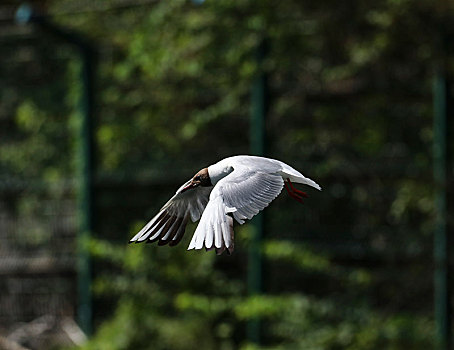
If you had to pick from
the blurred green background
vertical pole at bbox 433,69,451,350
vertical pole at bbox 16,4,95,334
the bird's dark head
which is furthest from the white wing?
vertical pole at bbox 16,4,95,334

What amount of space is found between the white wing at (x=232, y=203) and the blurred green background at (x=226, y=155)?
3425 mm

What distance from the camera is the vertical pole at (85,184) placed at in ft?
21.7

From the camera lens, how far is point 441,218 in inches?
216

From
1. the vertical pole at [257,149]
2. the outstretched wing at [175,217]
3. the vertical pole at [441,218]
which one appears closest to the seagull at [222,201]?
the outstretched wing at [175,217]

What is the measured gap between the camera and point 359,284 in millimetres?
5801

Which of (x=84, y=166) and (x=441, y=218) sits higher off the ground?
(x=84, y=166)

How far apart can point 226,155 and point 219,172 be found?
3.65m

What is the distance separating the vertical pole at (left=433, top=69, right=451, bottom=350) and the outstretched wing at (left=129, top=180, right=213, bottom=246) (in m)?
2.94

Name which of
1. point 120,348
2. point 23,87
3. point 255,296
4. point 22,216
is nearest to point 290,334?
point 255,296

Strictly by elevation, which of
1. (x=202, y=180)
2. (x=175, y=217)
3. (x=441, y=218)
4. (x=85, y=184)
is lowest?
(x=441, y=218)

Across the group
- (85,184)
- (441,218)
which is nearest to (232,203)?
(441,218)

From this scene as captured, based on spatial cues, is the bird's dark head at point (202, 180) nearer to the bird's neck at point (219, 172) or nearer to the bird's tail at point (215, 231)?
the bird's neck at point (219, 172)

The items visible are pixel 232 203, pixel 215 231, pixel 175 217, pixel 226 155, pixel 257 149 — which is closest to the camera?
pixel 215 231

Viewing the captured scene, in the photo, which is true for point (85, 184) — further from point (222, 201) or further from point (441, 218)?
point (222, 201)
